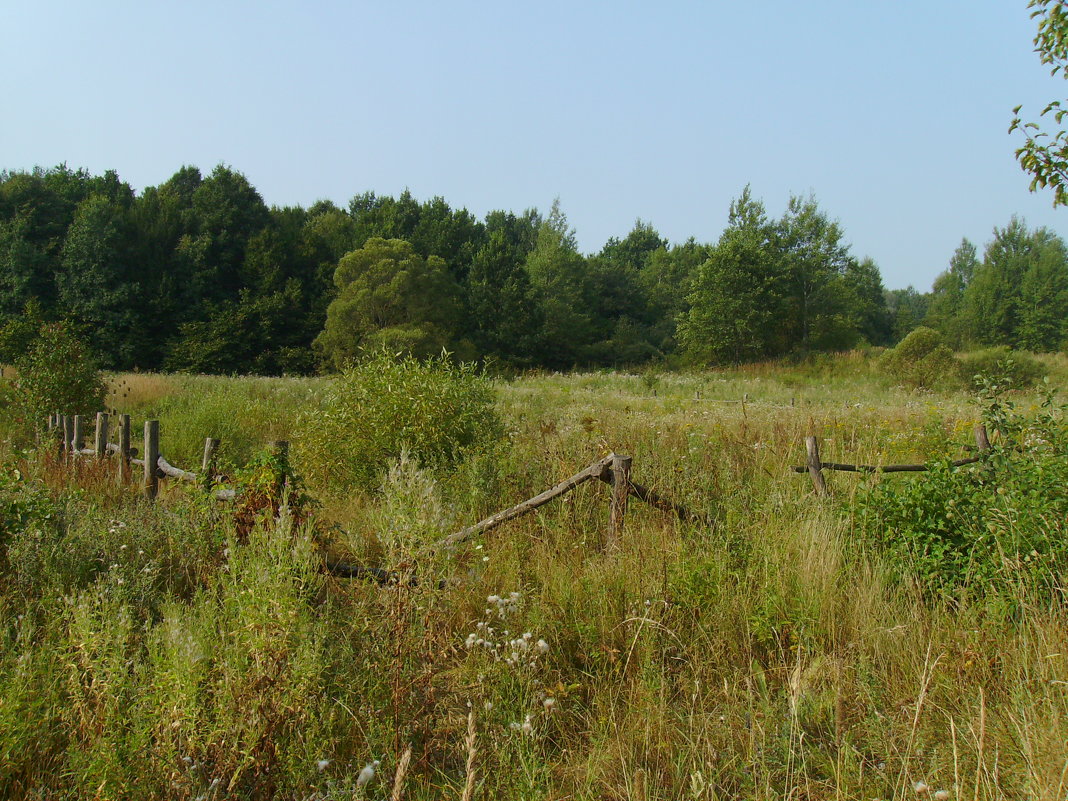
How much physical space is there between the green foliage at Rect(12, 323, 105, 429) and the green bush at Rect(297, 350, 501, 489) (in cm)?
618

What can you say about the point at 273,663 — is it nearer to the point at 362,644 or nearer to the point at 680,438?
the point at 362,644

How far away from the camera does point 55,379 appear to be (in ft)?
38.9

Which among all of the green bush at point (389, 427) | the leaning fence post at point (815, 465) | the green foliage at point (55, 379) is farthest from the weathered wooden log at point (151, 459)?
the leaning fence post at point (815, 465)

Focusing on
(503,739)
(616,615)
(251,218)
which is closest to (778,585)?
(616,615)

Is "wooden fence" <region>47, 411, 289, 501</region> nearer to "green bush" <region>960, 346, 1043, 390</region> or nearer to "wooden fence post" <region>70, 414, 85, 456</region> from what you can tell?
"wooden fence post" <region>70, 414, 85, 456</region>

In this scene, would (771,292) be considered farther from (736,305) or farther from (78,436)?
(78,436)

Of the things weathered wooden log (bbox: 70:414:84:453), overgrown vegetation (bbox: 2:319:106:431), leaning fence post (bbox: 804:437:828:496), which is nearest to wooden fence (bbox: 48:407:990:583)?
leaning fence post (bbox: 804:437:828:496)

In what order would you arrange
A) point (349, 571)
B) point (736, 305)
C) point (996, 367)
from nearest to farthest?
point (349, 571) < point (996, 367) < point (736, 305)

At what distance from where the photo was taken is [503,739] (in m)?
2.96

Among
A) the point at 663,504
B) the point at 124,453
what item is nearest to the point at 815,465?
the point at 663,504

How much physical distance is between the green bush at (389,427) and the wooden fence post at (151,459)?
1557 millimetres

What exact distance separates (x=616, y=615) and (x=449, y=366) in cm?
559

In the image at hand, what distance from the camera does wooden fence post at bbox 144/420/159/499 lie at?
23.9 ft

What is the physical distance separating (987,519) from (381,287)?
3419 centimetres
